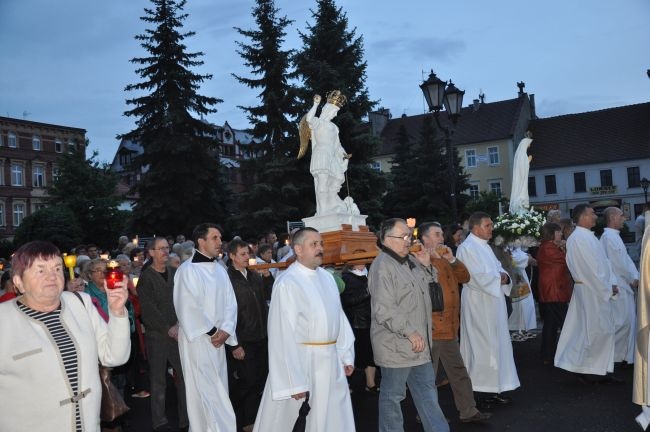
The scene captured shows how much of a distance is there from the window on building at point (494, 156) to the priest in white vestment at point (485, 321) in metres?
54.9

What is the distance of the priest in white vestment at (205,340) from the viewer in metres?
6.54

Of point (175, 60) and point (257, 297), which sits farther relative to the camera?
point (175, 60)

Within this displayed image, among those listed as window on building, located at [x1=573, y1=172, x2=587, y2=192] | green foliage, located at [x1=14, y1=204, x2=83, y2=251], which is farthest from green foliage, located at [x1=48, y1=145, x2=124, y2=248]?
window on building, located at [x1=573, y1=172, x2=587, y2=192]

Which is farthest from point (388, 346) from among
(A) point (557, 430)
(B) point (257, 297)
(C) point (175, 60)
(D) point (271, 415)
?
(C) point (175, 60)

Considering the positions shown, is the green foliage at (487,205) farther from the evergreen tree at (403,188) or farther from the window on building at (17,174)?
the window on building at (17,174)

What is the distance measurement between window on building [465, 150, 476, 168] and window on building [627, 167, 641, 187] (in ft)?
44.2

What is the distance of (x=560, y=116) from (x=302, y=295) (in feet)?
202

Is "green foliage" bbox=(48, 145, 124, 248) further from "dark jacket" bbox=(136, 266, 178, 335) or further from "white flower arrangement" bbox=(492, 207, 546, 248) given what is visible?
"dark jacket" bbox=(136, 266, 178, 335)

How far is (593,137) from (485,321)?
56.2 meters

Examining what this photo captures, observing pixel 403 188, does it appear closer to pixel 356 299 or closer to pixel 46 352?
pixel 356 299

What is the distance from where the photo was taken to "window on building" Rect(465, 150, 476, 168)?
6209cm

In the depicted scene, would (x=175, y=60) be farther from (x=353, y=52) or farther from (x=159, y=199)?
(x=353, y=52)

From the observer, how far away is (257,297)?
8000 mm

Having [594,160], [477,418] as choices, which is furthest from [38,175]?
[477,418]
